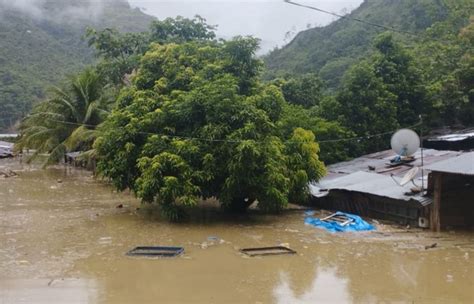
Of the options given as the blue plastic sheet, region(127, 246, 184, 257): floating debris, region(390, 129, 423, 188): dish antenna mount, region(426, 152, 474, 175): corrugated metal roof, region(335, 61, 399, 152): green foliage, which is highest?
region(335, 61, 399, 152): green foliage

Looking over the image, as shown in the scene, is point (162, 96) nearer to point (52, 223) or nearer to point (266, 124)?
point (266, 124)

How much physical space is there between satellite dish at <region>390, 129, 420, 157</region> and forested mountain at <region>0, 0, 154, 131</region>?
91.1 ft

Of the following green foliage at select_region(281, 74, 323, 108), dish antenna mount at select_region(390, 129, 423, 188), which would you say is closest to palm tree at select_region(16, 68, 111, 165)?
green foliage at select_region(281, 74, 323, 108)

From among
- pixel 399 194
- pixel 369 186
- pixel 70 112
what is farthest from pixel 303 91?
pixel 399 194

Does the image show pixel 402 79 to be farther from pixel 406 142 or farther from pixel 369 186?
pixel 369 186

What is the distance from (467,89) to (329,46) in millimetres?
22081

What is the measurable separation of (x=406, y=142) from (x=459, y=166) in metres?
4.14

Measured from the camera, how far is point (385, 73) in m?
22.6

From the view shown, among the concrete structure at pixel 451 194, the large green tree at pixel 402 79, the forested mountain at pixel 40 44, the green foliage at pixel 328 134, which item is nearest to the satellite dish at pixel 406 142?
the concrete structure at pixel 451 194

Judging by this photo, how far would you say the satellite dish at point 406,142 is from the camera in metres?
16.0

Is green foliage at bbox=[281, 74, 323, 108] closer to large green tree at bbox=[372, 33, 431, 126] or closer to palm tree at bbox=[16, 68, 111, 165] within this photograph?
large green tree at bbox=[372, 33, 431, 126]

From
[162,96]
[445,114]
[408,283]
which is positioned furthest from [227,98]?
[445,114]

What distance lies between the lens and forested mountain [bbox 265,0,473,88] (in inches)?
1431

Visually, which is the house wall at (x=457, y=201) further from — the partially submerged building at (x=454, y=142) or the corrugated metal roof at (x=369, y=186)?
the partially submerged building at (x=454, y=142)
